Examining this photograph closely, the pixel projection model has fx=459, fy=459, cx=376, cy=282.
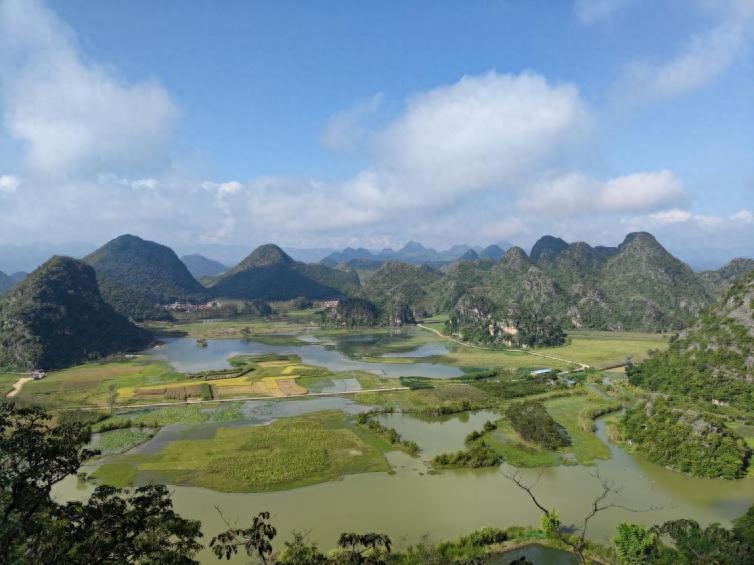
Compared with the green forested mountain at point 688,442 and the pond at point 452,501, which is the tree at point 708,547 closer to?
the pond at point 452,501

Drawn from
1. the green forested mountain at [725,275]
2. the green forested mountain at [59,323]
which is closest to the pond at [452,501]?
the green forested mountain at [59,323]

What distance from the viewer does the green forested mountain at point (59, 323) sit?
303 feet

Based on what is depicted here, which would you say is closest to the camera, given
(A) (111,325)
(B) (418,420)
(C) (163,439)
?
(C) (163,439)

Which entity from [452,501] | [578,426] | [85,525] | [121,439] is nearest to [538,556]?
[452,501]

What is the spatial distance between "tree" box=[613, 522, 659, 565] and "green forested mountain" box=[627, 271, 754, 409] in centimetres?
4127

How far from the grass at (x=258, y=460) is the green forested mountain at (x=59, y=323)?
213 ft

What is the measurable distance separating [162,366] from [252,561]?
7262 cm

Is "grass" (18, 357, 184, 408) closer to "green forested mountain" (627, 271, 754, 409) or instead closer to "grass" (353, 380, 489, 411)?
"grass" (353, 380, 489, 411)

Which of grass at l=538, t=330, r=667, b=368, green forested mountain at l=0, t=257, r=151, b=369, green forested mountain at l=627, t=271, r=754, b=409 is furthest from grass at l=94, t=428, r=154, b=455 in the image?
grass at l=538, t=330, r=667, b=368

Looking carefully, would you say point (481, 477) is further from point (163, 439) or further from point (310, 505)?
point (163, 439)

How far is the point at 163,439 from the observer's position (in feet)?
159

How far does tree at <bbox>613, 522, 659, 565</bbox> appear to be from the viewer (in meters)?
25.0

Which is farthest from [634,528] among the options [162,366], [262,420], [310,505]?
[162,366]

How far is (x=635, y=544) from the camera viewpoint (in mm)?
25219
